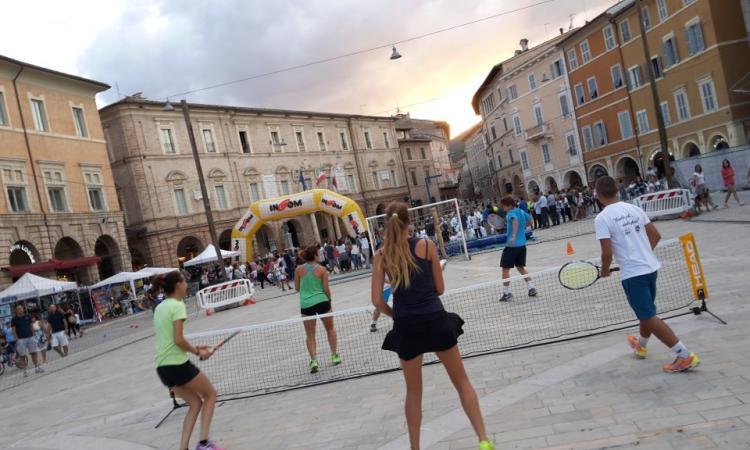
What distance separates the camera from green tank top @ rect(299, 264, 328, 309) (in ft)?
26.6

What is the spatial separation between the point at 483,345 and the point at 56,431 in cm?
564

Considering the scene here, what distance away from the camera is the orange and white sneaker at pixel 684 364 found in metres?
5.16

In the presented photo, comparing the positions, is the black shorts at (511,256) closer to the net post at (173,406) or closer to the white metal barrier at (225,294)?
the net post at (173,406)

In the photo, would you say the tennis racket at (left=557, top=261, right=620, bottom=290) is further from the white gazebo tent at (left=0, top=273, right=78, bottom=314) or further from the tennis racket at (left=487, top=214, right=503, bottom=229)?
the white gazebo tent at (left=0, top=273, right=78, bottom=314)

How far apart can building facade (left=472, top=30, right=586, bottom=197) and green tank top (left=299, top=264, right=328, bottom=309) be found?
39.4 metres

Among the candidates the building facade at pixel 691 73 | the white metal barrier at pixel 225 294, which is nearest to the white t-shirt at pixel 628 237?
the white metal barrier at pixel 225 294

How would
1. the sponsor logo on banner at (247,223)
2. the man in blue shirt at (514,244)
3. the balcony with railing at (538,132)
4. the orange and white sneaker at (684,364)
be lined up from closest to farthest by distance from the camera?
the orange and white sneaker at (684,364)
the man in blue shirt at (514,244)
the sponsor logo on banner at (247,223)
the balcony with railing at (538,132)

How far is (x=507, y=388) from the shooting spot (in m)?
5.80

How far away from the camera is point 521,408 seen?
17.0ft

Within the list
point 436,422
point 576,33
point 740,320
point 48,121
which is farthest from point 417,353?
point 576,33

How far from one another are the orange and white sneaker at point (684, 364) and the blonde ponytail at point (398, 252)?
2.72m

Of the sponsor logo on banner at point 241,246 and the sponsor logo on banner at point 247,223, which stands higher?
the sponsor logo on banner at point 247,223

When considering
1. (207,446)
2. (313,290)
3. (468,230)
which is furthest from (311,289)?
(468,230)

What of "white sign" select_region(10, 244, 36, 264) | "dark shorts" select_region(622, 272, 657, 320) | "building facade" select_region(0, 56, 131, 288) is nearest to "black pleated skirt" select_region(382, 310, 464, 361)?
"dark shorts" select_region(622, 272, 657, 320)
